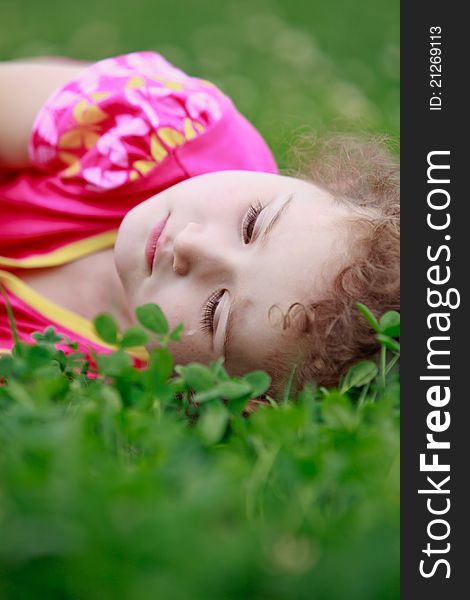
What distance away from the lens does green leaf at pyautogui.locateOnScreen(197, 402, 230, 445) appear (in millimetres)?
1188

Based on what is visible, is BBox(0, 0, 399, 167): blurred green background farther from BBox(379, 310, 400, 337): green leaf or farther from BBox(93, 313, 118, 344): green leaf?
BBox(93, 313, 118, 344): green leaf

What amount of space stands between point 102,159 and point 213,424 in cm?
118

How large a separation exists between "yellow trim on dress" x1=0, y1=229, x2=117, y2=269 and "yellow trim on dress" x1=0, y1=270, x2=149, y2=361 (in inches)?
2.5

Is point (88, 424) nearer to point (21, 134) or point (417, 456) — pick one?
point (417, 456)

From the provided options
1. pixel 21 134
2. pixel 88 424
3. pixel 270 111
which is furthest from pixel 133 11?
pixel 88 424

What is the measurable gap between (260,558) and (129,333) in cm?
53

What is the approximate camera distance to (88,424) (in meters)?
1.13

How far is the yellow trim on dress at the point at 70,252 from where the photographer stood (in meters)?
2.18

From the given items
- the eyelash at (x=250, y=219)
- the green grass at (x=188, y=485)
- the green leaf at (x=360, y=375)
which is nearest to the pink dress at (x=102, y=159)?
the eyelash at (x=250, y=219)

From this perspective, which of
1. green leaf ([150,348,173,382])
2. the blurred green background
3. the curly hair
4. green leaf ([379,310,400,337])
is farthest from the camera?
the blurred green background

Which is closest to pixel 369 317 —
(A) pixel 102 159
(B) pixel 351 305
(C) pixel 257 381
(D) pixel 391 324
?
(D) pixel 391 324

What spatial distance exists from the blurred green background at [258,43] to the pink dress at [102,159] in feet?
3.42

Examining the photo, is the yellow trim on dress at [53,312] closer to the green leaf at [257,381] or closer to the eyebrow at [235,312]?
the eyebrow at [235,312]

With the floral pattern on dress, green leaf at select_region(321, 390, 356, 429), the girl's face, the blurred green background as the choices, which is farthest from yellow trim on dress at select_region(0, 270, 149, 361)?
the blurred green background
